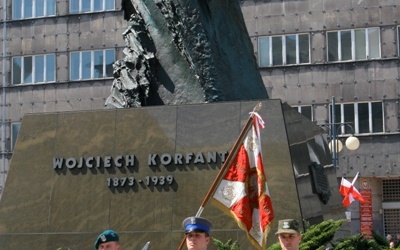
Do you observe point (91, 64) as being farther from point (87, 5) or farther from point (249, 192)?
point (249, 192)

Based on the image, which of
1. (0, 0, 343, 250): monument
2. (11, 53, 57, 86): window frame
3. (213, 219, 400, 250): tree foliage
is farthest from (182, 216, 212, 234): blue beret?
(11, 53, 57, 86): window frame

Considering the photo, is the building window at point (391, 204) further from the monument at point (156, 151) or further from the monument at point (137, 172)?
the monument at point (137, 172)

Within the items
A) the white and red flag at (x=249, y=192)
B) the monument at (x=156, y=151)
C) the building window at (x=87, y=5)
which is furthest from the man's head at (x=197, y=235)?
the building window at (x=87, y=5)

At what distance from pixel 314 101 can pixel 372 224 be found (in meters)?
5.26

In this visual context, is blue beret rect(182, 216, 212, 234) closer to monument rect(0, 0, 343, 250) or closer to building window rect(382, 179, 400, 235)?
monument rect(0, 0, 343, 250)

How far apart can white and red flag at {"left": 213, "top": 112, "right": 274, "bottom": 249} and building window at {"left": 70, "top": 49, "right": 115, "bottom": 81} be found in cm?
3560

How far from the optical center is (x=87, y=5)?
46.6 m

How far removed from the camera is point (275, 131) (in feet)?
39.0

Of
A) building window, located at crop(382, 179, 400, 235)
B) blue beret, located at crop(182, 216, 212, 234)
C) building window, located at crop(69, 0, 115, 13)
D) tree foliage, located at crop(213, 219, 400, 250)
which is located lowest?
blue beret, located at crop(182, 216, 212, 234)

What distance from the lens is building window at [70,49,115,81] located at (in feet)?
150

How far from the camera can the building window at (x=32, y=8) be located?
155 feet

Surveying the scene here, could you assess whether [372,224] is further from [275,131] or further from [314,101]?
[275,131]

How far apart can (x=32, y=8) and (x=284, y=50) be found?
1164 cm

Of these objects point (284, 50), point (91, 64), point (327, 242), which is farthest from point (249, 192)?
point (91, 64)
